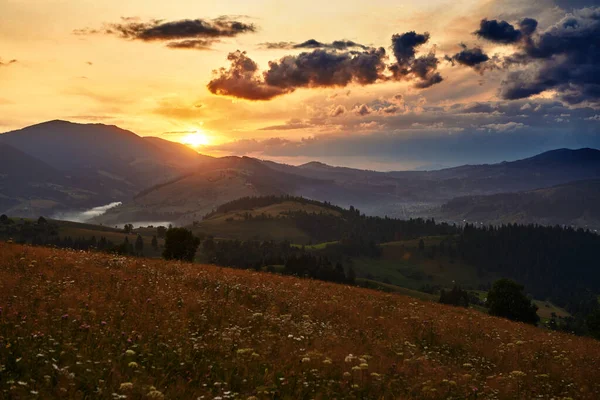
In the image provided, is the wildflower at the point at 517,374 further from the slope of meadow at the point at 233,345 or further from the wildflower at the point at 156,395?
the wildflower at the point at 156,395

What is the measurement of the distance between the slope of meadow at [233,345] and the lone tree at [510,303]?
46.9 meters

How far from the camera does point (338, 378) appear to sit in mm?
12570

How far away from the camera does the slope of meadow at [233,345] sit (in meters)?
10.3

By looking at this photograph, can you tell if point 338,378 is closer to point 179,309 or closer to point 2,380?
point 179,309

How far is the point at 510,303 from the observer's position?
68625 millimetres

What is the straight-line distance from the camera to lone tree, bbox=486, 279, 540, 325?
68250 millimetres

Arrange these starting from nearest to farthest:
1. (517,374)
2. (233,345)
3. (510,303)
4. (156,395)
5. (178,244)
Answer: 1. (156,395)
2. (233,345)
3. (517,374)
4. (510,303)
5. (178,244)

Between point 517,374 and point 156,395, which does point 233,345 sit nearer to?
point 156,395

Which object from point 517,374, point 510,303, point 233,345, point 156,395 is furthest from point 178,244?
point 156,395

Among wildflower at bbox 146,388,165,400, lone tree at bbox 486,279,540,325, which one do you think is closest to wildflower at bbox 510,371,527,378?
wildflower at bbox 146,388,165,400

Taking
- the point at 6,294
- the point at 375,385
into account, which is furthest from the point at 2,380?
the point at 375,385

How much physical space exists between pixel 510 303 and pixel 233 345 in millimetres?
66047

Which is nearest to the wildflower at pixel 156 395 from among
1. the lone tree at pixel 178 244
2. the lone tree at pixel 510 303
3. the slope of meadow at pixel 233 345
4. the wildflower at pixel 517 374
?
the slope of meadow at pixel 233 345

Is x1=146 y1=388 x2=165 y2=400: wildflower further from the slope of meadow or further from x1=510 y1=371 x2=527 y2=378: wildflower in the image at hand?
x1=510 y1=371 x2=527 y2=378: wildflower
